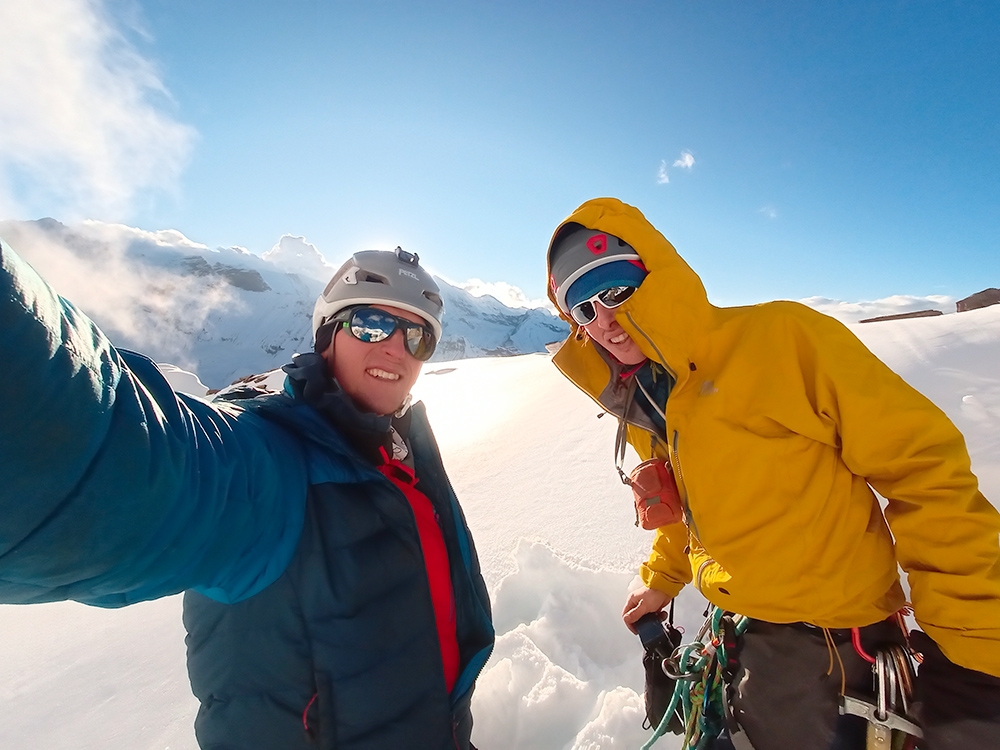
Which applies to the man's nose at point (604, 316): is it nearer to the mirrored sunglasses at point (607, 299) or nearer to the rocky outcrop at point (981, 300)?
the mirrored sunglasses at point (607, 299)

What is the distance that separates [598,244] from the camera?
1525mm

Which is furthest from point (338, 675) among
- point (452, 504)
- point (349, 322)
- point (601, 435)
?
point (601, 435)

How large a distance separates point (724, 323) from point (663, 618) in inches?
57.0

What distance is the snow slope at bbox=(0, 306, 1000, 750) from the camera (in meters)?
1.98

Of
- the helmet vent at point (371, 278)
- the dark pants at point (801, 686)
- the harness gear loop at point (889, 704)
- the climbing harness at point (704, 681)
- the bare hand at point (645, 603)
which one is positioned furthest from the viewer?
the bare hand at point (645, 603)

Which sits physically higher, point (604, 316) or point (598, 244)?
point (598, 244)

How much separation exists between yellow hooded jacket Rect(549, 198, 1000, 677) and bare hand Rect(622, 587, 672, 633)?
0.46 meters

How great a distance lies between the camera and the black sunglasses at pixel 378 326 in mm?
1675

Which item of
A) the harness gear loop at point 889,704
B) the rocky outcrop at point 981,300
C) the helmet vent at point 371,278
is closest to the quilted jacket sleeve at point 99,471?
the helmet vent at point 371,278

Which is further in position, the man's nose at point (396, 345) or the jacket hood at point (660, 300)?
the man's nose at point (396, 345)

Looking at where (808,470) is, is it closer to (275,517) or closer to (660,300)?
(660,300)

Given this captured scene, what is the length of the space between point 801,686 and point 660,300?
1.37 metres

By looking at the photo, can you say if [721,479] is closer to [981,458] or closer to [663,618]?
[663,618]

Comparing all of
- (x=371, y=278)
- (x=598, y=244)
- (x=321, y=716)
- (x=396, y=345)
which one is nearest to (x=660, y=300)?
(x=598, y=244)
